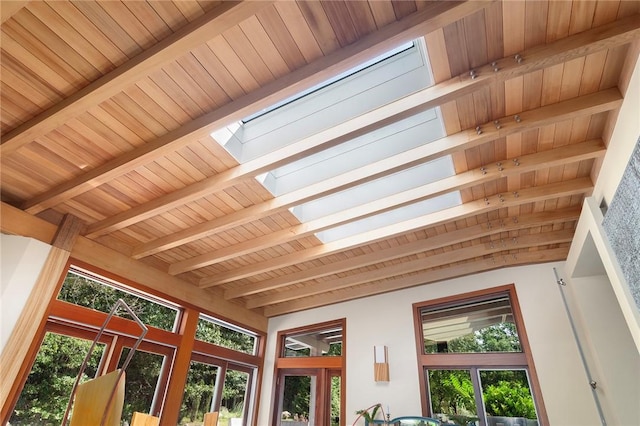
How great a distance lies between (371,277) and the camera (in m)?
5.49

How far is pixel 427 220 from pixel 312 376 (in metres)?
3.70

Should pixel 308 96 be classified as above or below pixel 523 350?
above

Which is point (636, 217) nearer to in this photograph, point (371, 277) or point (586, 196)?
point (586, 196)

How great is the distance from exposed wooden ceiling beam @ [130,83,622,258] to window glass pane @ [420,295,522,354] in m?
3.08

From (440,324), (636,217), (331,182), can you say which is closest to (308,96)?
(331,182)

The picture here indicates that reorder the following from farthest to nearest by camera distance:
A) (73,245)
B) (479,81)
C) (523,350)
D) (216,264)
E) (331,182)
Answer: (216,264)
(523,350)
(73,245)
(331,182)
(479,81)

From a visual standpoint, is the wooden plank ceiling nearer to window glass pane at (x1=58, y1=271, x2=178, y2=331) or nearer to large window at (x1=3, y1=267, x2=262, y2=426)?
window glass pane at (x1=58, y1=271, x2=178, y2=331)

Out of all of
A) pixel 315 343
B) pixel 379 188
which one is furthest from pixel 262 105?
pixel 315 343

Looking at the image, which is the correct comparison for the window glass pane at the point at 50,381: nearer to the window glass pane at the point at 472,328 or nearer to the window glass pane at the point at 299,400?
the window glass pane at the point at 299,400

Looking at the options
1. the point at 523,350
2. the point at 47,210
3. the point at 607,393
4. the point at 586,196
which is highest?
the point at 586,196

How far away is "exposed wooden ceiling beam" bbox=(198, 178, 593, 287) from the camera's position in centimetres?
366

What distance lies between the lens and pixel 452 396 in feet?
15.8

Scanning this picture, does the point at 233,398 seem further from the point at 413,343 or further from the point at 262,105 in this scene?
the point at 262,105

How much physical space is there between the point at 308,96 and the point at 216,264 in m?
3.08
